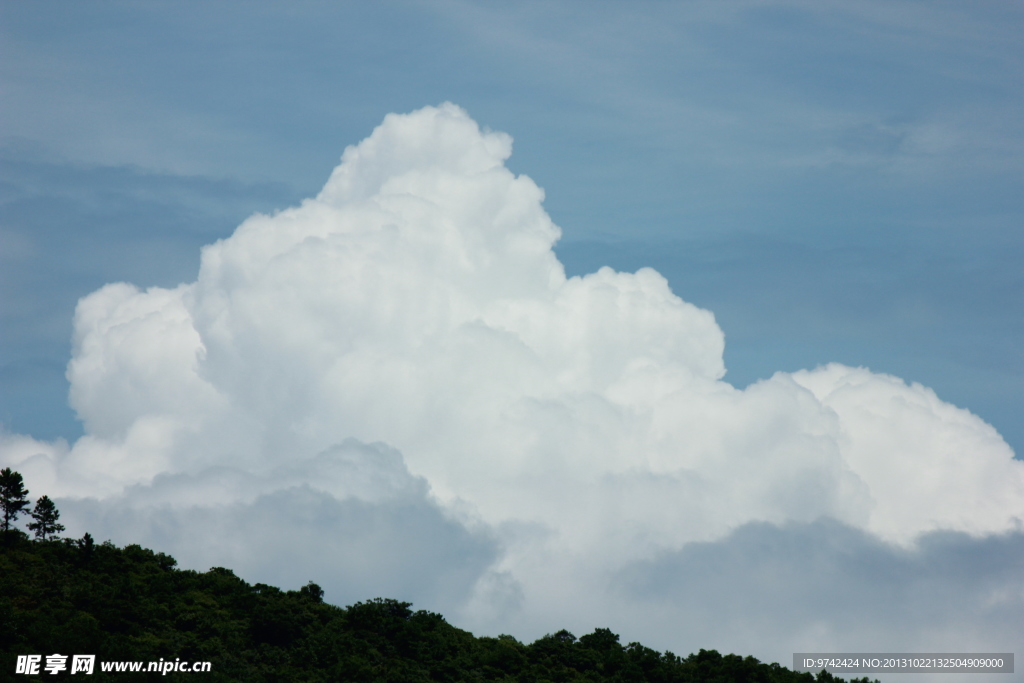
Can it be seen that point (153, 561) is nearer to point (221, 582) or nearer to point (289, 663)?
point (221, 582)

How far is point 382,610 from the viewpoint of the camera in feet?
278

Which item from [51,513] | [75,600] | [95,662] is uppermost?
[51,513]

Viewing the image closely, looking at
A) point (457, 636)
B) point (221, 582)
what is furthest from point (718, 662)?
point (221, 582)

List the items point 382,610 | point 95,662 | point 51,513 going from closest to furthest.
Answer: point 95,662 → point 51,513 → point 382,610

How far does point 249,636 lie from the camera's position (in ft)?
246

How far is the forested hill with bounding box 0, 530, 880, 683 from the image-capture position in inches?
2601

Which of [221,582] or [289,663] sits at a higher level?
[221,582]

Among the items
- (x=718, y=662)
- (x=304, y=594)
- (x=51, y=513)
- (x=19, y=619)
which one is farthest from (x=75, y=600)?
(x=718, y=662)

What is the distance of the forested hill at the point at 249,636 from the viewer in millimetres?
66062

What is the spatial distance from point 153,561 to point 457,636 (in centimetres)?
2547

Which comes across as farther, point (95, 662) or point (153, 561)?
point (153, 561)

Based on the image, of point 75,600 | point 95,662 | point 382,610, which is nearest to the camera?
point 95,662

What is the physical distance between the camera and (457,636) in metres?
85.5

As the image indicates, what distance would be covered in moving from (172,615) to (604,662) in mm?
34845
